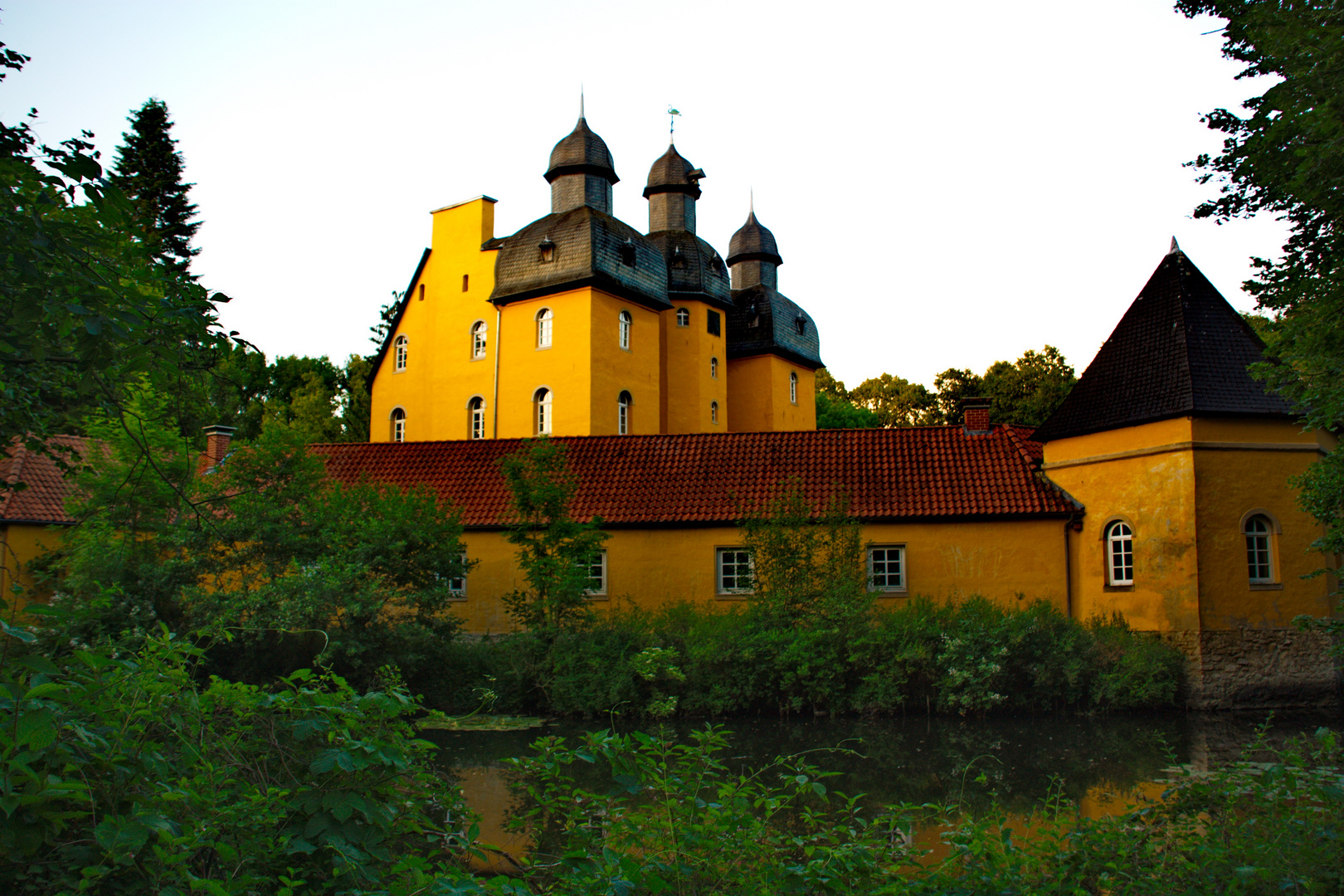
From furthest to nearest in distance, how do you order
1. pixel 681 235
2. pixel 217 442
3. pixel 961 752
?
pixel 681 235 → pixel 217 442 → pixel 961 752

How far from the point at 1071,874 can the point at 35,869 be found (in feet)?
14.7

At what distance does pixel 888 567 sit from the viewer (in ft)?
65.9

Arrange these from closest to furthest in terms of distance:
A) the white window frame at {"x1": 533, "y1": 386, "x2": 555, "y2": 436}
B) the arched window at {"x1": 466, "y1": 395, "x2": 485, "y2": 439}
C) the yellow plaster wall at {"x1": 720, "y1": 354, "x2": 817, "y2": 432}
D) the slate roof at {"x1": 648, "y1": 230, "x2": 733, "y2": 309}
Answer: the white window frame at {"x1": 533, "y1": 386, "x2": 555, "y2": 436}
the arched window at {"x1": 466, "y1": 395, "x2": 485, "y2": 439}
the slate roof at {"x1": 648, "y1": 230, "x2": 733, "y2": 309}
the yellow plaster wall at {"x1": 720, "y1": 354, "x2": 817, "y2": 432}

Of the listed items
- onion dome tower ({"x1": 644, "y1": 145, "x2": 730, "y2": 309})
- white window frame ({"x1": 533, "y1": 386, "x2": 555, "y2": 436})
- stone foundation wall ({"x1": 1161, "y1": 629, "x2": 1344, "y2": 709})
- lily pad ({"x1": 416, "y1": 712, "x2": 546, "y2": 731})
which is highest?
onion dome tower ({"x1": 644, "y1": 145, "x2": 730, "y2": 309})

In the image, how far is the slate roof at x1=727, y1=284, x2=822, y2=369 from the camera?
41656mm

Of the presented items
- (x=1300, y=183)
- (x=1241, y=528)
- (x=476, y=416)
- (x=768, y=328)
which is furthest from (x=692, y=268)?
(x=1300, y=183)

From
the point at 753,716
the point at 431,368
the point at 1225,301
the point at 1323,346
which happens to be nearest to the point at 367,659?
the point at 753,716

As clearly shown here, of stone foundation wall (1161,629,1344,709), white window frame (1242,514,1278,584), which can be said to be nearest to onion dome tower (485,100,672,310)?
white window frame (1242,514,1278,584)

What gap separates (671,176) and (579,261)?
10.6 m

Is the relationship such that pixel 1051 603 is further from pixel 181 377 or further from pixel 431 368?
pixel 431 368

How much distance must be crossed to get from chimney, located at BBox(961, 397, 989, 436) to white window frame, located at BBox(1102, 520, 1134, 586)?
4.19 meters

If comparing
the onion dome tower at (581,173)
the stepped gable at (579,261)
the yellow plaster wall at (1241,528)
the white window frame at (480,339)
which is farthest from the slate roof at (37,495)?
the yellow plaster wall at (1241,528)

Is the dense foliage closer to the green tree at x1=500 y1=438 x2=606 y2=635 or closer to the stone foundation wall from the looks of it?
the stone foundation wall

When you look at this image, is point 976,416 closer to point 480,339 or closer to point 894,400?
point 480,339
